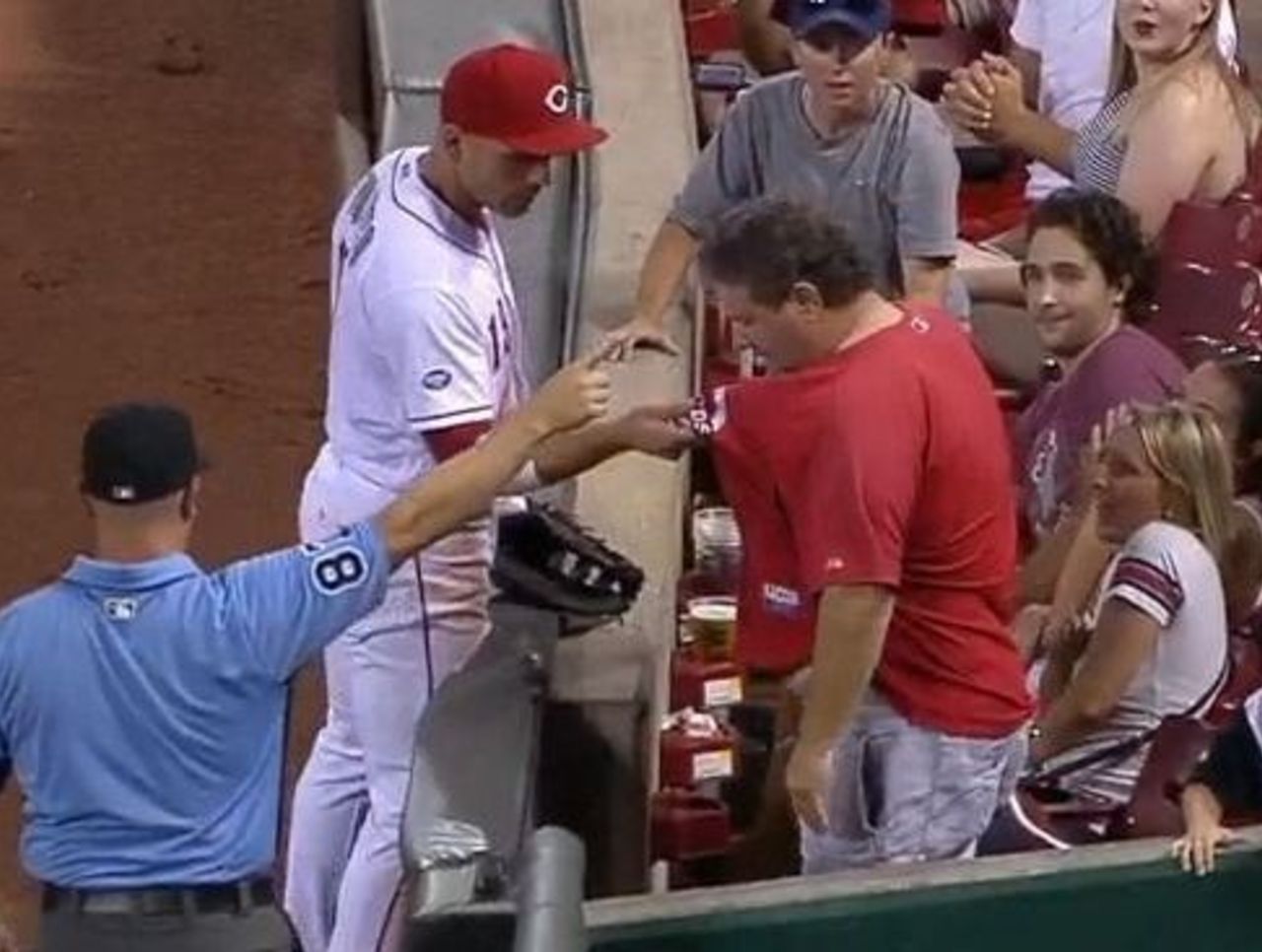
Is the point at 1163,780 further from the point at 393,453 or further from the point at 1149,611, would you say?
the point at 393,453

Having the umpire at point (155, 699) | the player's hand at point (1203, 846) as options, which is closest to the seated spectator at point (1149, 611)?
the player's hand at point (1203, 846)

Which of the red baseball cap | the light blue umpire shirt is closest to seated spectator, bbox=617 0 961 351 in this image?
the red baseball cap

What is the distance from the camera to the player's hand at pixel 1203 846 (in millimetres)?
5562

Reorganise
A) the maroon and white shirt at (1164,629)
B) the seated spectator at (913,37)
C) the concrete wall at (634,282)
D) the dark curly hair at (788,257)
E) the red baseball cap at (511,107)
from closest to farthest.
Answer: the dark curly hair at (788,257), the maroon and white shirt at (1164,629), the red baseball cap at (511,107), the concrete wall at (634,282), the seated spectator at (913,37)

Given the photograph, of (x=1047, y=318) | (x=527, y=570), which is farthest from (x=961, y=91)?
(x=527, y=570)

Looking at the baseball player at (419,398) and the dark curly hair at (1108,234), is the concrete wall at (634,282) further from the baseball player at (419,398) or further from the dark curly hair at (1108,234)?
the dark curly hair at (1108,234)

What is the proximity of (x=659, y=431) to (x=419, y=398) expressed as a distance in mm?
411

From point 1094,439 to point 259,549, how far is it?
268 cm

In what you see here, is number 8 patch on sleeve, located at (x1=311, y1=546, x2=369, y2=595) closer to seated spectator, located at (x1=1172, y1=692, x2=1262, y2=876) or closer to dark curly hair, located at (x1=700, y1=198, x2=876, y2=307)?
dark curly hair, located at (x1=700, y1=198, x2=876, y2=307)

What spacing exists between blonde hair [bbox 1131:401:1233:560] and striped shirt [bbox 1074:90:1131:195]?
1668mm

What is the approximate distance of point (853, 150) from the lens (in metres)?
7.30

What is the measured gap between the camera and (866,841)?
242 inches

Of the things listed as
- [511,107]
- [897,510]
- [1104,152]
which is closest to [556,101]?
[511,107]

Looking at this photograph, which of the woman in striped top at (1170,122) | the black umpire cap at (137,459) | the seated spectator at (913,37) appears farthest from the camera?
the seated spectator at (913,37)
